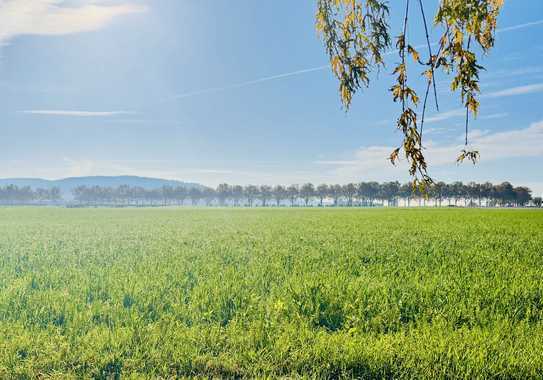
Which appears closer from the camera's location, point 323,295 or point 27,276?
point 323,295

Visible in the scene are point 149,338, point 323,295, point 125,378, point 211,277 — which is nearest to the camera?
point 125,378

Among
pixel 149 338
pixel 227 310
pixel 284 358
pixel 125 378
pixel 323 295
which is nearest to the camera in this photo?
pixel 125 378

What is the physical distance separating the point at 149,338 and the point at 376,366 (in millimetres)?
3384

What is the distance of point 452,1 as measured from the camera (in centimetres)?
493

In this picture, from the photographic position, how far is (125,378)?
5.54 meters

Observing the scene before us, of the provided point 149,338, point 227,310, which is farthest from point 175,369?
point 227,310

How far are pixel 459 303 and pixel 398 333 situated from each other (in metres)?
2.12

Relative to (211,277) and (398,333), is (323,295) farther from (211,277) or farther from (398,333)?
(211,277)

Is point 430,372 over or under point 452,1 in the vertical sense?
under

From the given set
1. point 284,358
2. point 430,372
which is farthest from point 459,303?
point 284,358

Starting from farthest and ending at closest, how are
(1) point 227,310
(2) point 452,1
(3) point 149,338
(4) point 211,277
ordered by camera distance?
(4) point 211,277 → (1) point 227,310 → (3) point 149,338 → (2) point 452,1

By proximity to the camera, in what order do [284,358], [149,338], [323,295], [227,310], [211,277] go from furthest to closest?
[211,277]
[323,295]
[227,310]
[149,338]
[284,358]

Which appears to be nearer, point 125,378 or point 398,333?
point 125,378

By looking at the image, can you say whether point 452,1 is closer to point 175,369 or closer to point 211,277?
point 175,369
